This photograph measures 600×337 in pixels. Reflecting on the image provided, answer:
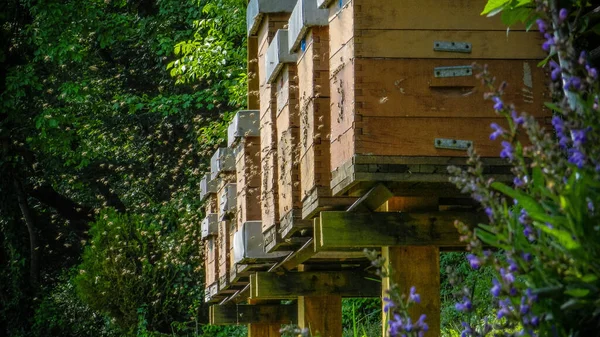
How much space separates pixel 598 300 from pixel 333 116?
3088 millimetres

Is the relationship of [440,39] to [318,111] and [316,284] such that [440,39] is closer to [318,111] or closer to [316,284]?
[318,111]

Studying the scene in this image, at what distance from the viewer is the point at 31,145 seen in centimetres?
2122

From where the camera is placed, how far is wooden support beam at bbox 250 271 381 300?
8.48 metres

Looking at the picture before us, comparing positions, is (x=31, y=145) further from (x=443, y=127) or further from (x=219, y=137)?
(x=443, y=127)

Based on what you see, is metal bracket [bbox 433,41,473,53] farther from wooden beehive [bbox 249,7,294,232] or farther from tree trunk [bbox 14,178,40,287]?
tree trunk [bbox 14,178,40,287]

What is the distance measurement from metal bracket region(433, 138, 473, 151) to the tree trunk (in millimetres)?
17151

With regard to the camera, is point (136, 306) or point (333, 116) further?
point (136, 306)

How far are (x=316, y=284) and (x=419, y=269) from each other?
2.92m

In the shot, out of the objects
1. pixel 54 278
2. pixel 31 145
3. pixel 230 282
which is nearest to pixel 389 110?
pixel 230 282

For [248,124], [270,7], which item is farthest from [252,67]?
[270,7]

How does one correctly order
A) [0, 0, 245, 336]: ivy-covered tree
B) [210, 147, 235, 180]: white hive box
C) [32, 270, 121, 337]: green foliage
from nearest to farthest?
[210, 147, 235, 180]: white hive box, [0, 0, 245, 336]: ivy-covered tree, [32, 270, 121, 337]: green foliage

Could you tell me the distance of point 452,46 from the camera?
5.14 m

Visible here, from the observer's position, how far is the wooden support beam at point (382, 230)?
18.2 ft

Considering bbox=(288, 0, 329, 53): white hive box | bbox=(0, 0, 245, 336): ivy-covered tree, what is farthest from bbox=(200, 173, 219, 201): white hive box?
bbox=(288, 0, 329, 53): white hive box
